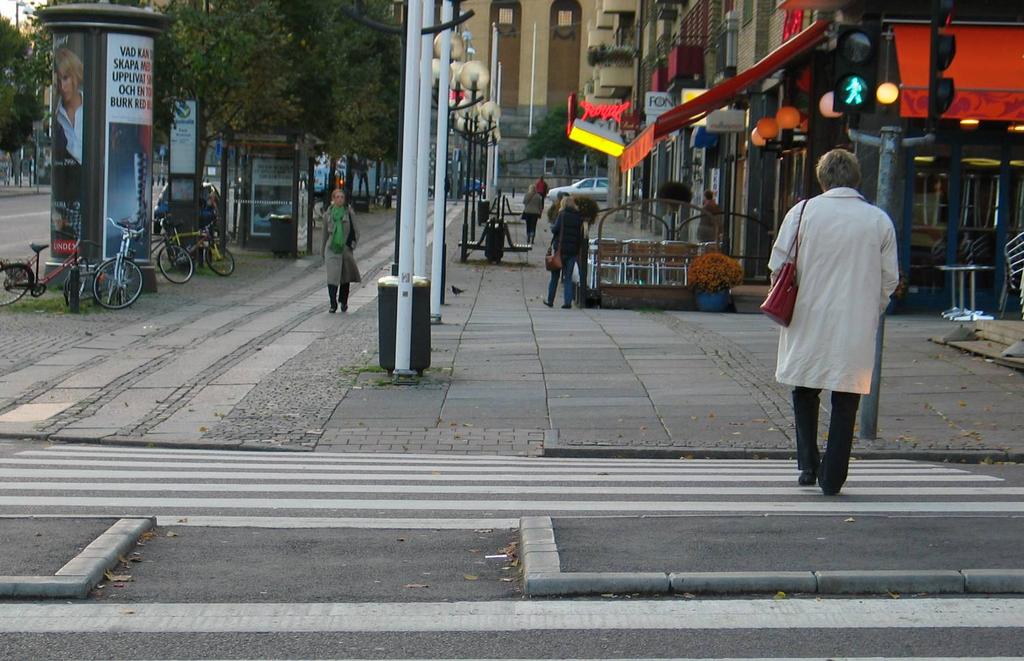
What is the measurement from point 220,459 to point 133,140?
1340 centimetres

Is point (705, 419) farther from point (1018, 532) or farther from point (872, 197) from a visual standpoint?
point (872, 197)

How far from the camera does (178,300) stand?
23.2m

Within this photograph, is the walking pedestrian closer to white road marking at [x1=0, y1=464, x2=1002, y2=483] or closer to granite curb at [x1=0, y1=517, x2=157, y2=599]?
white road marking at [x1=0, y1=464, x2=1002, y2=483]

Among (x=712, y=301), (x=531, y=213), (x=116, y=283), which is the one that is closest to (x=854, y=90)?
(x=712, y=301)

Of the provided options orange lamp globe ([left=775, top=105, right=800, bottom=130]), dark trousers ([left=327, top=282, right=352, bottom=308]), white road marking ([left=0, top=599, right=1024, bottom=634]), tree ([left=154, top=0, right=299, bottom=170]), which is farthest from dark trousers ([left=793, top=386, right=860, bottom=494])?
tree ([left=154, top=0, right=299, bottom=170])

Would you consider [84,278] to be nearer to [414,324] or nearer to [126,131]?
[126,131]

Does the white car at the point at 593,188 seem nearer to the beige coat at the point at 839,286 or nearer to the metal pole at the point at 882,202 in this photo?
the metal pole at the point at 882,202

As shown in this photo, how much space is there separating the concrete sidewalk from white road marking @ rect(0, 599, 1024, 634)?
198 inches

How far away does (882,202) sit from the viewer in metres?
10.6

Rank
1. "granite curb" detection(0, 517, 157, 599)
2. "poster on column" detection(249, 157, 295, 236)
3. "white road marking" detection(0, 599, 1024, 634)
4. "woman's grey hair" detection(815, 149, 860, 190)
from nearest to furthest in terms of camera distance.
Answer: "white road marking" detection(0, 599, 1024, 634), "granite curb" detection(0, 517, 157, 599), "woman's grey hair" detection(815, 149, 860, 190), "poster on column" detection(249, 157, 295, 236)

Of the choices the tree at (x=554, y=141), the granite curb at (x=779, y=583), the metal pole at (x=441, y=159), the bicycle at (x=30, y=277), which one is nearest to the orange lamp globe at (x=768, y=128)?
the metal pole at (x=441, y=159)

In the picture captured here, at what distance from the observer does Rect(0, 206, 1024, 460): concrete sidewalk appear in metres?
Answer: 11.0

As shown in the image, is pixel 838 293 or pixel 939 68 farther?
pixel 939 68

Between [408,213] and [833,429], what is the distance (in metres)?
6.73
